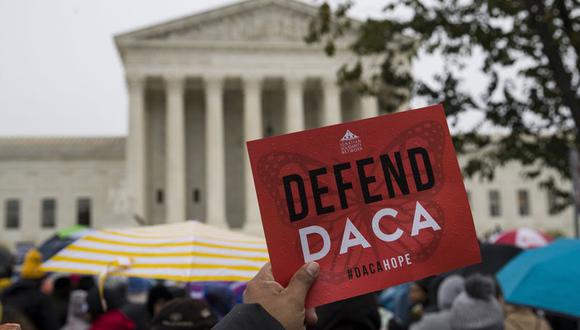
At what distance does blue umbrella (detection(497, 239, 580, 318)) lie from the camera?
435cm

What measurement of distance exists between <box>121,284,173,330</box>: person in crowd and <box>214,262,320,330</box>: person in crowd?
432cm

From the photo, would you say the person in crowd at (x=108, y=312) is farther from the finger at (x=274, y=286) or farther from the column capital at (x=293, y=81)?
the column capital at (x=293, y=81)

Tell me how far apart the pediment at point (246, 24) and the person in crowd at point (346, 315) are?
40.4 metres

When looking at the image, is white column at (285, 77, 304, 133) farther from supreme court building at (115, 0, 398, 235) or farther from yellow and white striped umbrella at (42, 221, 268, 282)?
yellow and white striped umbrella at (42, 221, 268, 282)

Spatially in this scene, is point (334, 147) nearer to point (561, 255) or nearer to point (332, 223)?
point (332, 223)

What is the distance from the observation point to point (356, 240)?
2.13 meters

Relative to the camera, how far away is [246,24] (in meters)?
44.8

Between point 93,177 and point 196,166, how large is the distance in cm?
915

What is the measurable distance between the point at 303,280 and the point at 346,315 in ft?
8.86

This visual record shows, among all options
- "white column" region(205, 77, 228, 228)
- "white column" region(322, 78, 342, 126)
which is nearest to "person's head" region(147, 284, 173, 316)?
"white column" region(205, 77, 228, 228)

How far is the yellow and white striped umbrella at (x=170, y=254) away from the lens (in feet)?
15.0

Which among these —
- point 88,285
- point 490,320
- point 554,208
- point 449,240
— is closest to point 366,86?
point 554,208

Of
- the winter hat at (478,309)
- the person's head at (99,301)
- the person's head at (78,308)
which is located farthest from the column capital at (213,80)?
the winter hat at (478,309)

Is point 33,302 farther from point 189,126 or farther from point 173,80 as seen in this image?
point 189,126
